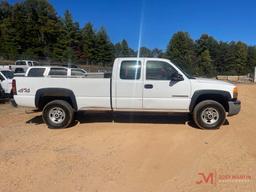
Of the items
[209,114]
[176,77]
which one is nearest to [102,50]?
[176,77]

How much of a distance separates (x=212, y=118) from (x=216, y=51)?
97.7m

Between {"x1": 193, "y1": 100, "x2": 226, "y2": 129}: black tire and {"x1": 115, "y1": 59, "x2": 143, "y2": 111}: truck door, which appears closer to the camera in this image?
{"x1": 193, "y1": 100, "x2": 226, "y2": 129}: black tire

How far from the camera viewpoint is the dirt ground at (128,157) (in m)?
4.73

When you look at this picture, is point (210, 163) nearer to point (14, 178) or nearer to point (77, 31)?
point (14, 178)

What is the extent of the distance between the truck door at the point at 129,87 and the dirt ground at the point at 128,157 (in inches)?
26.5

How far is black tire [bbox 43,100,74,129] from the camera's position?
845 centimetres

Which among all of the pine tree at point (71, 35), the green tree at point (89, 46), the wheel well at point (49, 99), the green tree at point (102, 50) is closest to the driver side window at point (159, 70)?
the wheel well at point (49, 99)

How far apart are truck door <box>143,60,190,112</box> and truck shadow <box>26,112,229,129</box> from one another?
949 millimetres

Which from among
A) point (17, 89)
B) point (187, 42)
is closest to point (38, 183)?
point (17, 89)

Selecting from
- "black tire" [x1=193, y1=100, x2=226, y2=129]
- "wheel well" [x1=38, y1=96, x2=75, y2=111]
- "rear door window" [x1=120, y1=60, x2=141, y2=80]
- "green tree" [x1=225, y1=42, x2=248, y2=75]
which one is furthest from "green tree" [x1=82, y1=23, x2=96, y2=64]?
"black tire" [x1=193, y1=100, x2=226, y2=129]

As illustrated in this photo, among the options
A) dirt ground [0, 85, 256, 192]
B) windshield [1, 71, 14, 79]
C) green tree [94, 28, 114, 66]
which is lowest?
dirt ground [0, 85, 256, 192]

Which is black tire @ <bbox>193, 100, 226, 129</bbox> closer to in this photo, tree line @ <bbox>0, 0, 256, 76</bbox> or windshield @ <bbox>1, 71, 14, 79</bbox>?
windshield @ <bbox>1, 71, 14, 79</bbox>

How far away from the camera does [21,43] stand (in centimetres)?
6812

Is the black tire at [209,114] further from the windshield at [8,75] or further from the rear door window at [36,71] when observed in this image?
the windshield at [8,75]
